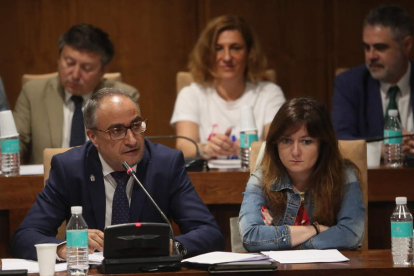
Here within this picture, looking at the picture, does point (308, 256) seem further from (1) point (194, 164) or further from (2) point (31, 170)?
(2) point (31, 170)

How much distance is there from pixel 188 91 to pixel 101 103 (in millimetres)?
2009

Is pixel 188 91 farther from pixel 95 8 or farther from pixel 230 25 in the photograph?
pixel 95 8

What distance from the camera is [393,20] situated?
4574mm

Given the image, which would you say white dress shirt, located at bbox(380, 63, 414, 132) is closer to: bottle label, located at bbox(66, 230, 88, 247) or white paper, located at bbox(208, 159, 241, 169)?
white paper, located at bbox(208, 159, 241, 169)

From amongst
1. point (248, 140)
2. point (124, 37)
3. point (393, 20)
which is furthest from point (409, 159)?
point (124, 37)

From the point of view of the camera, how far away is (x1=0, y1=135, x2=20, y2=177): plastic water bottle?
11.8 feet

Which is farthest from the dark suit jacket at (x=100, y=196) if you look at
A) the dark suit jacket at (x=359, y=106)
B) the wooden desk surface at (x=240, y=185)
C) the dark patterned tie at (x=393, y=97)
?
the dark patterned tie at (x=393, y=97)

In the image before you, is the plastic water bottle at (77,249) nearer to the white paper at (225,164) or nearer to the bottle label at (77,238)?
the bottle label at (77,238)

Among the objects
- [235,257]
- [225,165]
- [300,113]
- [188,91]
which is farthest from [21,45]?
[235,257]

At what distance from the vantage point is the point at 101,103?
2.75 m

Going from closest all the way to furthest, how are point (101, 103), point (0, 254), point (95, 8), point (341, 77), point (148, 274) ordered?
point (148, 274), point (101, 103), point (0, 254), point (341, 77), point (95, 8)

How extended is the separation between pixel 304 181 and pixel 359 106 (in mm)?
1775

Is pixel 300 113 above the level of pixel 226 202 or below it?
above

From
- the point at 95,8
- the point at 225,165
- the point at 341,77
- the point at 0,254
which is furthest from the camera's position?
the point at 95,8
